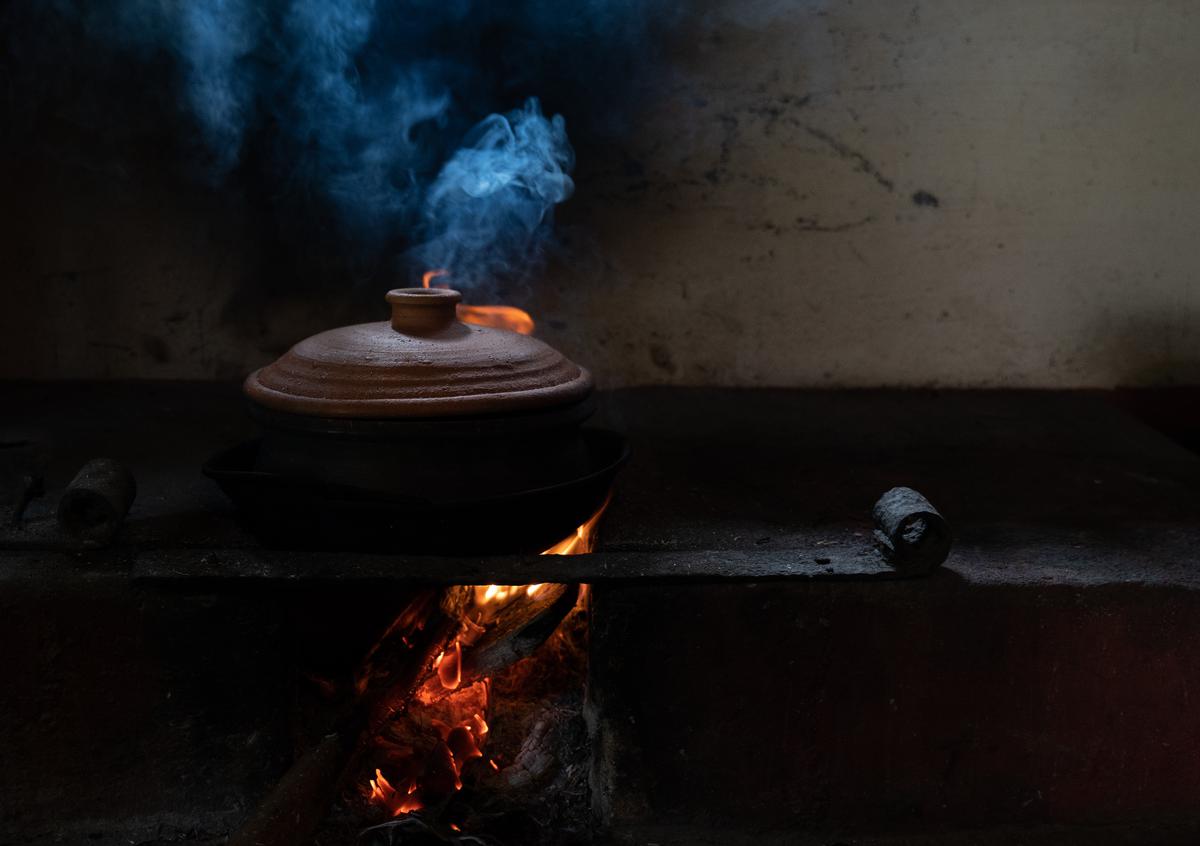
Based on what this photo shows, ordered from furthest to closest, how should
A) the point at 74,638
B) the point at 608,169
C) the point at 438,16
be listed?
the point at 608,169 → the point at 438,16 → the point at 74,638

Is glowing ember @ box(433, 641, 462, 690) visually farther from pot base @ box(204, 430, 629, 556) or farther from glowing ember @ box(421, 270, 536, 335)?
glowing ember @ box(421, 270, 536, 335)

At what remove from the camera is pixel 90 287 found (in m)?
4.38

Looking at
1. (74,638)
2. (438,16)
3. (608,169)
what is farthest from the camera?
(608,169)

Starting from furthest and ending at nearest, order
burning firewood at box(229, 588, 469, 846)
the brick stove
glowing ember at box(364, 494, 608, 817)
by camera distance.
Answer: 1. glowing ember at box(364, 494, 608, 817)
2. the brick stove
3. burning firewood at box(229, 588, 469, 846)

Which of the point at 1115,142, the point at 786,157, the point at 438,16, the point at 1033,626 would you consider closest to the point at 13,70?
the point at 438,16

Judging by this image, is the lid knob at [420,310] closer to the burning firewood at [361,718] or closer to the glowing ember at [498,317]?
the burning firewood at [361,718]

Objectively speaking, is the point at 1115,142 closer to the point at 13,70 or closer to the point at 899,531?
the point at 899,531

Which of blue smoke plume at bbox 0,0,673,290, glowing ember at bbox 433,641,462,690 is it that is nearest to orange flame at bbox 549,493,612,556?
glowing ember at bbox 433,641,462,690

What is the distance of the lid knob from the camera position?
2668 millimetres

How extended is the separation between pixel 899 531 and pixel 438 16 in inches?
110

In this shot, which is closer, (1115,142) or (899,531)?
(899,531)

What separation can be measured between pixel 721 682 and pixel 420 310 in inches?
49.9

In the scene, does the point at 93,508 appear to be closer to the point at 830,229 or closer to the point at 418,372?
the point at 418,372

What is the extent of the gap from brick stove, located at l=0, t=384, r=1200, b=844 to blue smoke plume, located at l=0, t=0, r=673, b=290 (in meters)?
1.87
